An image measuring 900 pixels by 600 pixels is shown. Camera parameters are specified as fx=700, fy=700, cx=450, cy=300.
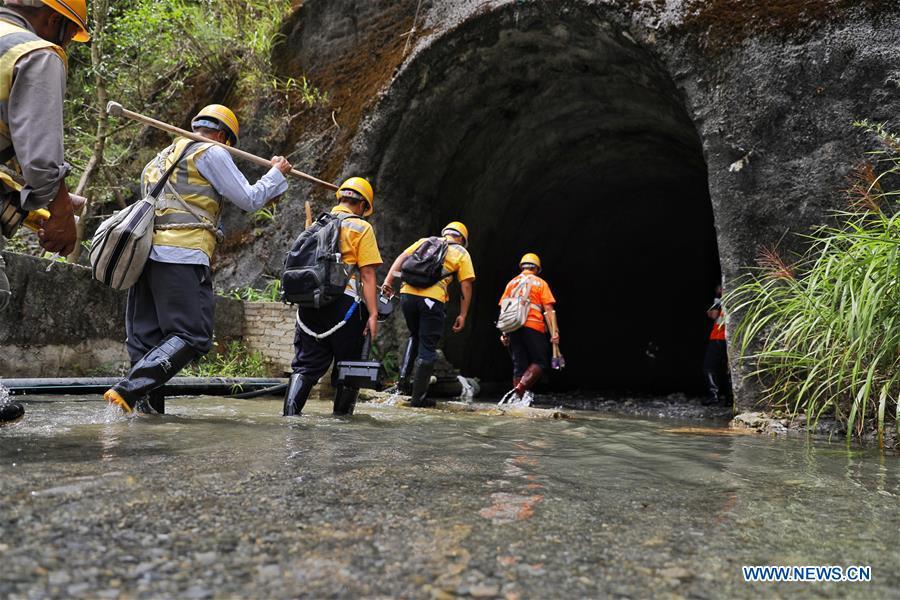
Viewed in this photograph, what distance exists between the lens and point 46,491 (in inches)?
68.6

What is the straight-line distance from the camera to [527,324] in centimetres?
786

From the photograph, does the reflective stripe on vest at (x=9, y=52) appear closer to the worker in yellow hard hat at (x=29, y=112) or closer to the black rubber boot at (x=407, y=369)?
the worker in yellow hard hat at (x=29, y=112)

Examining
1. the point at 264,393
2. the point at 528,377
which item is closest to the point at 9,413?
the point at 264,393

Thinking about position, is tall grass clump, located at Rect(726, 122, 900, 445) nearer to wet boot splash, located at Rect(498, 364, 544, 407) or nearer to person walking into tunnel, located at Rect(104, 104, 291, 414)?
wet boot splash, located at Rect(498, 364, 544, 407)

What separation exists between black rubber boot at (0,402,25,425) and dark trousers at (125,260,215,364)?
916mm

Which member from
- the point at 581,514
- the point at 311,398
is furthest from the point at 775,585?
the point at 311,398

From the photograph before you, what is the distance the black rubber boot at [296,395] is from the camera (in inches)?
174

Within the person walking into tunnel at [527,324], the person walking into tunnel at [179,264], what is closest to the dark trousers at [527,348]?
the person walking into tunnel at [527,324]

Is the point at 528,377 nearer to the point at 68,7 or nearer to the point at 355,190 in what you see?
the point at 355,190

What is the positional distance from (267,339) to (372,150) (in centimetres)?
255

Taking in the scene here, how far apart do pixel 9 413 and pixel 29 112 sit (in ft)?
3.98

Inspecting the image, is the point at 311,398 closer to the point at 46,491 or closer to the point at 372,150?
the point at 372,150

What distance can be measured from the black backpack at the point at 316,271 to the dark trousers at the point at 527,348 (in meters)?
3.79

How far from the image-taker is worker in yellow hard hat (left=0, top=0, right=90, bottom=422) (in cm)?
275
